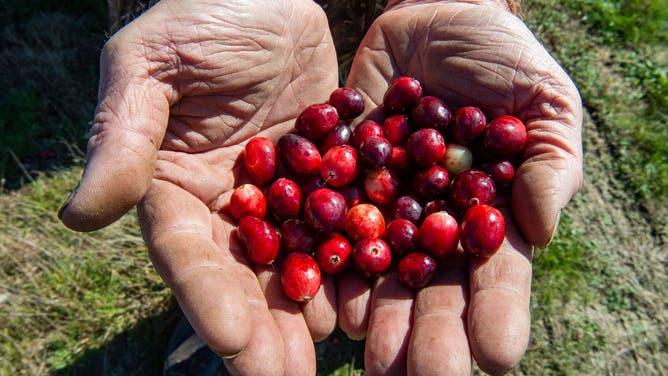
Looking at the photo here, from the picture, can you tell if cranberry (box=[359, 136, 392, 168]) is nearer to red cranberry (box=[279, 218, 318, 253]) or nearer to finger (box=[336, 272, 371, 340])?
red cranberry (box=[279, 218, 318, 253])

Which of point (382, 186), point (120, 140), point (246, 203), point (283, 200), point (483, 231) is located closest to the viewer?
point (120, 140)

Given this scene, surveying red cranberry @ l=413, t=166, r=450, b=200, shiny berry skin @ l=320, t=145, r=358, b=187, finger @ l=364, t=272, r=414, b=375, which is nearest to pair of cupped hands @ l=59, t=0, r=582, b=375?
finger @ l=364, t=272, r=414, b=375

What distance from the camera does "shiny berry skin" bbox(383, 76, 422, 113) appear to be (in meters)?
4.19

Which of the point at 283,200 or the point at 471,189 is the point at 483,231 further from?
the point at 283,200

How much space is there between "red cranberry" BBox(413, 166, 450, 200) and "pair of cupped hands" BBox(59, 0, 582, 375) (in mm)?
464

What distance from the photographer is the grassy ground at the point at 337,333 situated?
4801 millimetres

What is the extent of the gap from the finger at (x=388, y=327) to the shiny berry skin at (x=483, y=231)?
459mm

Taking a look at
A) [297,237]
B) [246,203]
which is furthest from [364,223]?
[246,203]

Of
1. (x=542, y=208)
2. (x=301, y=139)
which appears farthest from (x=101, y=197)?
(x=542, y=208)

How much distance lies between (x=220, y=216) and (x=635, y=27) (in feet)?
18.1

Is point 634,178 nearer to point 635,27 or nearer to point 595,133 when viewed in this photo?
point 595,133

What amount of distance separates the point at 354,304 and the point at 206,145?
1.49 m

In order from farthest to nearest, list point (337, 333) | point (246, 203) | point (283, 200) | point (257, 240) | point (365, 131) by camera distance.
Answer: point (337, 333)
point (365, 131)
point (283, 200)
point (246, 203)
point (257, 240)

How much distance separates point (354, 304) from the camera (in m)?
3.49
